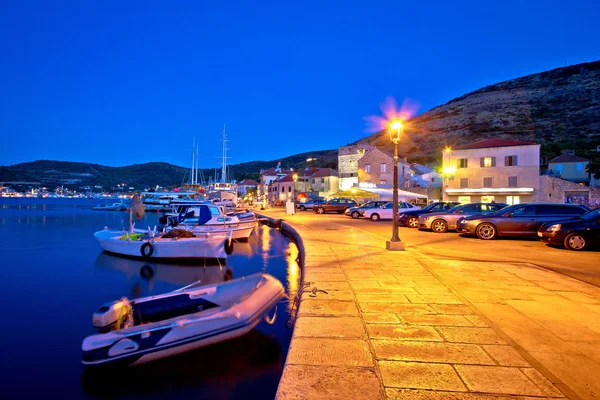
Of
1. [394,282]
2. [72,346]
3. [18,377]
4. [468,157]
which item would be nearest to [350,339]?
[394,282]

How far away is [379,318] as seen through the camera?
510 cm

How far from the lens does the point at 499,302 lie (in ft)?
19.9

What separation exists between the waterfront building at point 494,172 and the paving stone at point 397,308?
134 feet

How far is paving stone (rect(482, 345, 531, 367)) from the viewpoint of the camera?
3705 millimetres

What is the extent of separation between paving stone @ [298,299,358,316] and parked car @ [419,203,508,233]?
47.2 feet

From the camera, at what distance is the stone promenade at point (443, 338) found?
324 cm

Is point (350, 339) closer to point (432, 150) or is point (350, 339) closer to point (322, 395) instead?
point (322, 395)

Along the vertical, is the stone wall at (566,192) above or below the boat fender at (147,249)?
above

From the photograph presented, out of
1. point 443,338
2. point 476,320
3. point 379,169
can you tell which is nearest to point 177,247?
point 476,320

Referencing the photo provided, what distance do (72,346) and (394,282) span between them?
6.88m

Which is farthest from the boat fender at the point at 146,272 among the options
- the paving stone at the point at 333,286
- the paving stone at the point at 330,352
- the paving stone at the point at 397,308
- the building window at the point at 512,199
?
the building window at the point at 512,199

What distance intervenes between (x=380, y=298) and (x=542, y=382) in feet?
9.59

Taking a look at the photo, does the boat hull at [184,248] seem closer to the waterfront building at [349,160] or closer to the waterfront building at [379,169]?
the waterfront building at [379,169]

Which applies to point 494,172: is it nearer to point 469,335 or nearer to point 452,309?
point 452,309
